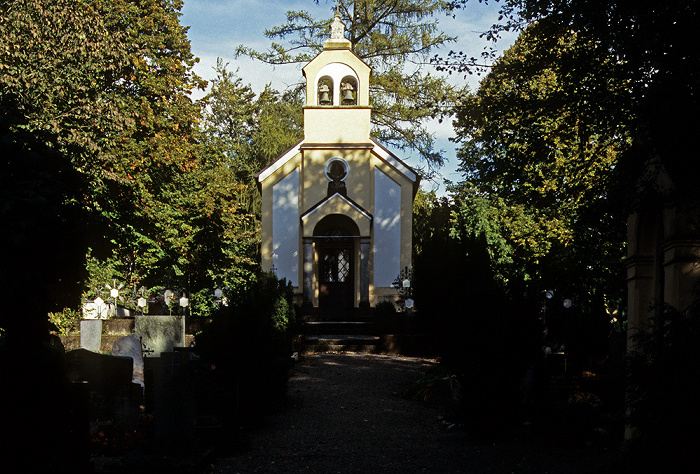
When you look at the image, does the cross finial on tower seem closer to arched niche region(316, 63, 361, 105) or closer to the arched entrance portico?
arched niche region(316, 63, 361, 105)

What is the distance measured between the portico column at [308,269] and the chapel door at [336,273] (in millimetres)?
1426

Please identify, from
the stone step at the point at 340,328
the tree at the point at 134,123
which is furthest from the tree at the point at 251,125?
the stone step at the point at 340,328

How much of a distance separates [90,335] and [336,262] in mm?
11735

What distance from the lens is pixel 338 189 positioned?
2758 centimetres

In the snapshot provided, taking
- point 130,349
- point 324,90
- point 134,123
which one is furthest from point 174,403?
point 324,90

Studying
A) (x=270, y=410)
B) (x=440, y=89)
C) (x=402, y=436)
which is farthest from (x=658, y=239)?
(x=440, y=89)

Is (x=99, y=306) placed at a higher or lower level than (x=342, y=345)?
higher

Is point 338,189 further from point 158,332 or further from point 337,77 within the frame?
point 158,332

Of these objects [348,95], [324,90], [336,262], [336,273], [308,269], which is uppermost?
[324,90]

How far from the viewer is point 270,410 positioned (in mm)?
12641

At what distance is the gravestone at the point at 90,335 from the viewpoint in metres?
17.3

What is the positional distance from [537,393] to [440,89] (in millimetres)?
25787

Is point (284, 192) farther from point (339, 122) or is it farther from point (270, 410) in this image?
point (270, 410)

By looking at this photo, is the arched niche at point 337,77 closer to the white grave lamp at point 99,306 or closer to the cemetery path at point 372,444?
the white grave lamp at point 99,306
